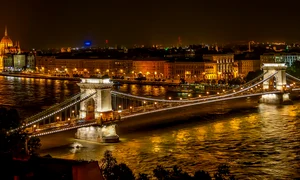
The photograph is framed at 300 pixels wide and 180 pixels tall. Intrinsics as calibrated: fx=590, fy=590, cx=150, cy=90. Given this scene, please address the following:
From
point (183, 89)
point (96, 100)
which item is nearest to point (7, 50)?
point (183, 89)

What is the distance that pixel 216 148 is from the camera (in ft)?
45.4

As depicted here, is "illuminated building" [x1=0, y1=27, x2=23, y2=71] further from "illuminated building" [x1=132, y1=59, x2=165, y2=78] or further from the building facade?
"illuminated building" [x1=132, y1=59, x2=165, y2=78]

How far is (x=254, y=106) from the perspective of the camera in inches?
930

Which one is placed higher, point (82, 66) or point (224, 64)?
point (82, 66)

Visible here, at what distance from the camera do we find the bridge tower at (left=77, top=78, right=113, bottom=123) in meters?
15.9

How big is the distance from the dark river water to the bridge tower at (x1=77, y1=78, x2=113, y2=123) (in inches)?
37.1

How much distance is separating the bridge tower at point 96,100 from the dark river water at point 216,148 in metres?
0.94

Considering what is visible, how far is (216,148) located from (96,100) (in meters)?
3.92

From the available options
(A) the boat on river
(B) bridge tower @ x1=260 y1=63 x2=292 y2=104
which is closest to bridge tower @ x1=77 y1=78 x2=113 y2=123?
(B) bridge tower @ x1=260 y1=63 x2=292 y2=104

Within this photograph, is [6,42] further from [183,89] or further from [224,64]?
[183,89]

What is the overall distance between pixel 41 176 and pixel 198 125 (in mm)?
12881

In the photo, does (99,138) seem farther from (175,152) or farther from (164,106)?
(164,106)

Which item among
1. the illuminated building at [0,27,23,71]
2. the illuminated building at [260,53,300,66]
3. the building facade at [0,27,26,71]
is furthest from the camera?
the illuminated building at [0,27,23,71]

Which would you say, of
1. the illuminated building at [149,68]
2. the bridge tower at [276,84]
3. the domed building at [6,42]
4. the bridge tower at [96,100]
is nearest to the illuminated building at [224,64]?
the illuminated building at [149,68]
